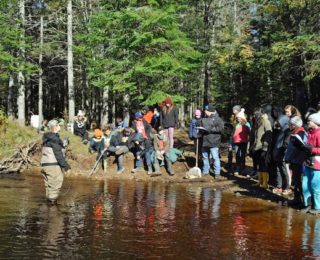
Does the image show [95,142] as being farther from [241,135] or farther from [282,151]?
[282,151]

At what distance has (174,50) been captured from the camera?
71.4 ft

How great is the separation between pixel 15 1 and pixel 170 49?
12.9m

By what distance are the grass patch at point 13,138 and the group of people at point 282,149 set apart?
21.1ft

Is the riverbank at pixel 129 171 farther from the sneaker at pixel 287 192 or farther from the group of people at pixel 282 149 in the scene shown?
the group of people at pixel 282 149

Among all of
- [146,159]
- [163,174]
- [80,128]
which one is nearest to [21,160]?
[80,128]

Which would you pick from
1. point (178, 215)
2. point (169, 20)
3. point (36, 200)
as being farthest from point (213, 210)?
point (169, 20)

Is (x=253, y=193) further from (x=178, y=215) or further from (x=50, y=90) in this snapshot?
(x=50, y=90)

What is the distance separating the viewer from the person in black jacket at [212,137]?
45.1ft

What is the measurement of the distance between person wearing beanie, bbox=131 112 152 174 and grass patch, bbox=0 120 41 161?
407cm

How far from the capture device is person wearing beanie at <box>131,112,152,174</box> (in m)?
14.6

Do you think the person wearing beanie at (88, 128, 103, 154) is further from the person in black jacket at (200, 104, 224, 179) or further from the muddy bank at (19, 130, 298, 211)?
the person in black jacket at (200, 104, 224, 179)

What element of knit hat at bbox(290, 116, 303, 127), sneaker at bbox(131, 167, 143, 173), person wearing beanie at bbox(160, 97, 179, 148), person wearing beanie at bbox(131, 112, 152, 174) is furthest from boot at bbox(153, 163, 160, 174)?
knit hat at bbox(290, 116, 303, 127)

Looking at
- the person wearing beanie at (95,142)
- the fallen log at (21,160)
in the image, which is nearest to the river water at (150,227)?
the fallen log at (21,160)

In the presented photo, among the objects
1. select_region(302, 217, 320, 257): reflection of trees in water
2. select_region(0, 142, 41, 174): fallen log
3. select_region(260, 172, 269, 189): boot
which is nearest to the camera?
select_region(302, 217, 320, 257): reflection of trees in water
